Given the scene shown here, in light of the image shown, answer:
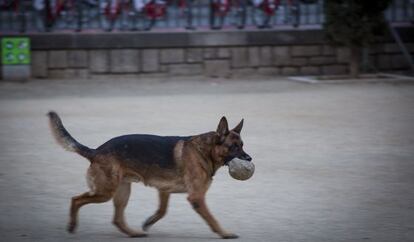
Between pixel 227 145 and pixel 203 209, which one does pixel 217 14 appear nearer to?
pixel 227 145

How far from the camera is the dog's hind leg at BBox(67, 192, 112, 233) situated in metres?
6.52

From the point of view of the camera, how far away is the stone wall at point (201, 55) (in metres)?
18.1

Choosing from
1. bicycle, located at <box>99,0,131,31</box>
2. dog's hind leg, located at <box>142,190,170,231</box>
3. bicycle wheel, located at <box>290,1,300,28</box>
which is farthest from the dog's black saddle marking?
bicycle wheel, located at <box>290,1,300,28</box>

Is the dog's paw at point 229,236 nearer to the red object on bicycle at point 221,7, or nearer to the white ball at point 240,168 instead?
the white ball at point 240,168

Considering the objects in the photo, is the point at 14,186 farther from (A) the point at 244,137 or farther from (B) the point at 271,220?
(A) the point at 244,137

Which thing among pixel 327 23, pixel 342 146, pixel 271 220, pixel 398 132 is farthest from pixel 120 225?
pixel 327 23

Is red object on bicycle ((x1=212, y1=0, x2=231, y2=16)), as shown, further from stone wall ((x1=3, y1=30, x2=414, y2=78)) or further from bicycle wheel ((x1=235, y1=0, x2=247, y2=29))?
stone wall ((x1=3, y1=30, x2=414, y2=78))

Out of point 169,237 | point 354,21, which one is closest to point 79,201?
point 169,237

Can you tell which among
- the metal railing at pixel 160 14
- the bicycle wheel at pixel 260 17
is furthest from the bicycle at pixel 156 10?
the bicycle wheel at pixel 260 17

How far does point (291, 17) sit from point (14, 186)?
11917 mm

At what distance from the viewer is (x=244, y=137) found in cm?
1149

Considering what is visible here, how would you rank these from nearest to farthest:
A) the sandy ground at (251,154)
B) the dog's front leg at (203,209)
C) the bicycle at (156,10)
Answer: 1. the dog's front leg at (203,209)
2. the sandy ground at (251,154)
3. the bicycle at (156,10)

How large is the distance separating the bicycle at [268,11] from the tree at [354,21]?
1.78 meters

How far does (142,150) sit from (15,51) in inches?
458
